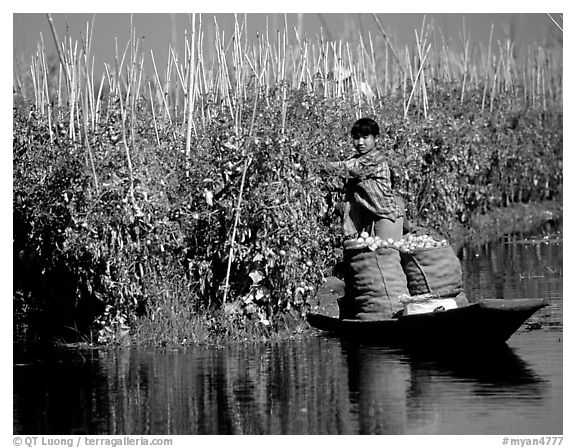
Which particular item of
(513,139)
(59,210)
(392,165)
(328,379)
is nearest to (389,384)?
(328,379)

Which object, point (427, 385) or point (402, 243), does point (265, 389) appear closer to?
point (427, 385)

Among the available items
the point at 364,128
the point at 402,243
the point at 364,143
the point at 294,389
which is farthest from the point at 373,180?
the point at 294,389

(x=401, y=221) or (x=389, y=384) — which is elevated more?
(x=401, y=221)

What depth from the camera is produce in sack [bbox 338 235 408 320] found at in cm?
1072

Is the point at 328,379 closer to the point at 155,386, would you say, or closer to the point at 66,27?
the point at 155,386

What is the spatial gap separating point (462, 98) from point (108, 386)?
10.7 meters

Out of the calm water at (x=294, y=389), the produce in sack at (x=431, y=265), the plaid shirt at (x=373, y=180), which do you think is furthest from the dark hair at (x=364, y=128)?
the calm water at (x=294, y=389)

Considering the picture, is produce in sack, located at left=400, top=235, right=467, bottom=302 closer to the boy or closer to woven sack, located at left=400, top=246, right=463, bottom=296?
woven sack, located at left=400, top=246, right=463, bottom=296

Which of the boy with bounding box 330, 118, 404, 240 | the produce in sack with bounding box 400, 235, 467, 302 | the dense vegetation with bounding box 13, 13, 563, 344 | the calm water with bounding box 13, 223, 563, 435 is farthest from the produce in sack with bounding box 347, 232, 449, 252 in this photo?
the calm water with bounding box 13, 223, 563, 435

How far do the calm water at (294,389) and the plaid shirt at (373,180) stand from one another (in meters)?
1.21

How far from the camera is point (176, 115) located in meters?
12.3

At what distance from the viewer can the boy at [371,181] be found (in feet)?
35.9

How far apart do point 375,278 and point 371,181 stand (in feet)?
2.77

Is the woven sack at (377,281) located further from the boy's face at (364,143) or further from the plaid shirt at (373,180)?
the boy's face at (364,143)
